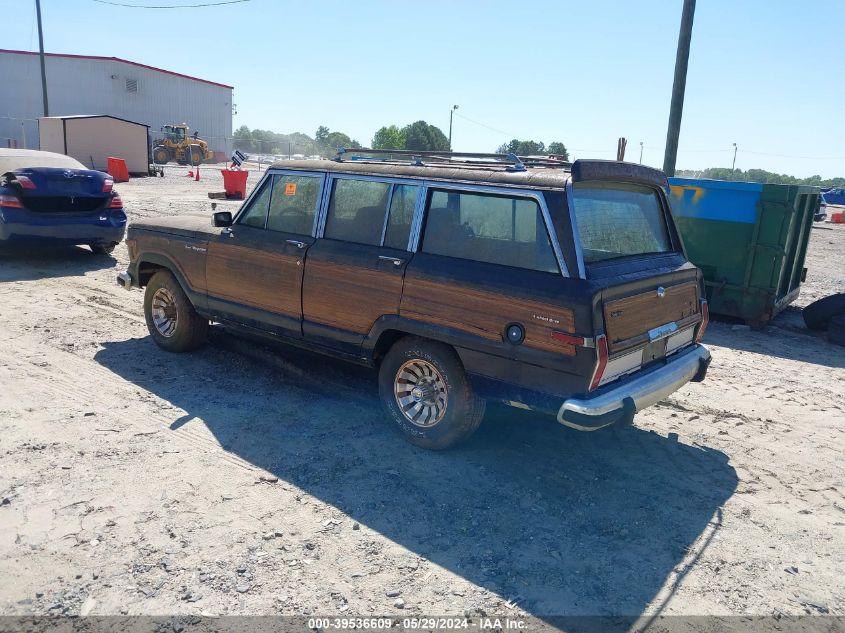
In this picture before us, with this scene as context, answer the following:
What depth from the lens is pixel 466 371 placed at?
4.25 m

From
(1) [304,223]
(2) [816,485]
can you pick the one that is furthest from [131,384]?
(2) [816,485]

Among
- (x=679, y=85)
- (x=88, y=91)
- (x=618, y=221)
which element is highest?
(x=88, y=91)

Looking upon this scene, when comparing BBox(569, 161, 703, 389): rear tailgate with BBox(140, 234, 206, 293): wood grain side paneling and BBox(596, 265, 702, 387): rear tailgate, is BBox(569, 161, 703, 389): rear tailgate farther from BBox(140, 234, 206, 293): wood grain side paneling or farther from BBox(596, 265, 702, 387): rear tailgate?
BBox(140, 234, 206, 293): wood grain side paneling

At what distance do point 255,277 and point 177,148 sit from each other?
125 ft

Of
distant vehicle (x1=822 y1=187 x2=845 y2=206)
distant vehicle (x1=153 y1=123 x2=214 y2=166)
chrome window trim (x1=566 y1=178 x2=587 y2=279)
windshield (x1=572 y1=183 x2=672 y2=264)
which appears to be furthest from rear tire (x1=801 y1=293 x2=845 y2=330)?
distant vehicle (x1=153 y1=123 x2=214 y2=166)

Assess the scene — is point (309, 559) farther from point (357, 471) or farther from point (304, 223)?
point (304, 223)

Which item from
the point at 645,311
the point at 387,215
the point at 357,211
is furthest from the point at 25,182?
the point at 645,311

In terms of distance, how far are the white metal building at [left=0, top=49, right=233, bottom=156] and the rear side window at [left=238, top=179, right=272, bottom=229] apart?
139 ft

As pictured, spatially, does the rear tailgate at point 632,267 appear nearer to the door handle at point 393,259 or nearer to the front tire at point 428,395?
the front tire at point 428,395

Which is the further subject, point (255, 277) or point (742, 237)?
point (742, 237)

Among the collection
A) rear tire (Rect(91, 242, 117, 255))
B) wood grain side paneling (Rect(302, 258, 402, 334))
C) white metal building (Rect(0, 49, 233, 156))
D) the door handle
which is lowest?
rear tire (Rect(91, 242, 117, 255))

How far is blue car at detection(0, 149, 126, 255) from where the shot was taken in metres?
9.20

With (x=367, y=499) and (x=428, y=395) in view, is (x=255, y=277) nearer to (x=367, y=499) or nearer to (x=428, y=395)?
(x=428, y=395)

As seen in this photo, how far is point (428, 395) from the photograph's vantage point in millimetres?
4535
